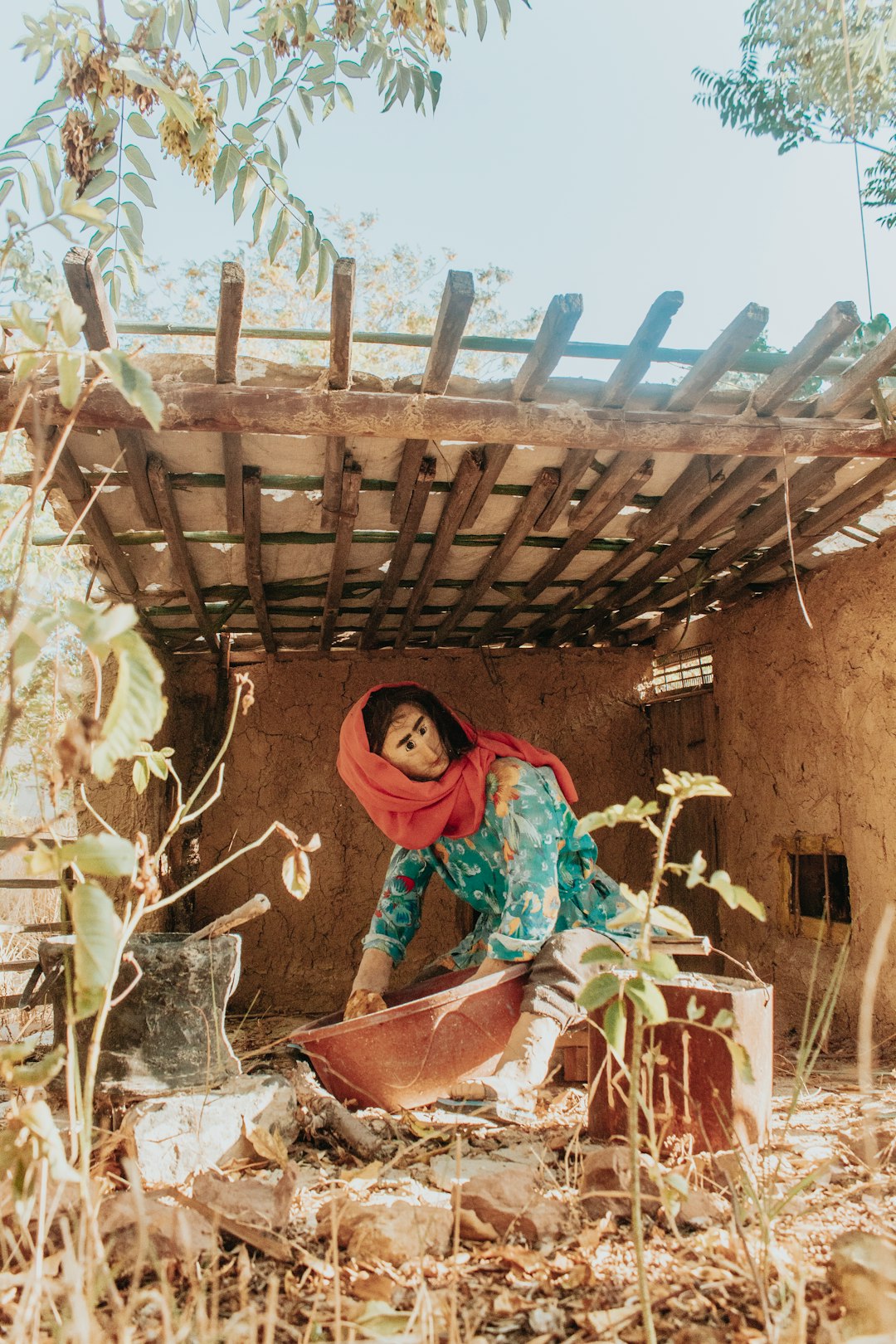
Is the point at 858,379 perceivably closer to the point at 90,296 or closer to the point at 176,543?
the point at 90,296

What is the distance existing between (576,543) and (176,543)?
1399 millimetres

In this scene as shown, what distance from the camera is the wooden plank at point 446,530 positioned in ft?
9.26

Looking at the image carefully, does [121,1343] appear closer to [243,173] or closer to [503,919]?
[503,919]

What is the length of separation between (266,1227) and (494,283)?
12.4 m

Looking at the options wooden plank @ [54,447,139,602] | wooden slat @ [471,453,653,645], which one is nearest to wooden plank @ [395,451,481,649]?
wooden slat @ [471,453,653,645]

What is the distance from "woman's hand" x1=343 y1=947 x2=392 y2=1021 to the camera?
3.06m

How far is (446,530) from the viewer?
10.5 feet

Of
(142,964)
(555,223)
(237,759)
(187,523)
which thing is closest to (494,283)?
(555,223)

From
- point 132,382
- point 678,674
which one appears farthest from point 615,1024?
point 678,674

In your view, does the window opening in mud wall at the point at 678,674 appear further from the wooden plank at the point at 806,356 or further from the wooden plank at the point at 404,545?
the wooden plank at the point at 806,356

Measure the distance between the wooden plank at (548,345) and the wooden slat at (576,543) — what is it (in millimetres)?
500

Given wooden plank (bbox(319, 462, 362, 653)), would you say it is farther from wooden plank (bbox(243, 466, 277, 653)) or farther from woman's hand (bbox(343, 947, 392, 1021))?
woman's hand (bbox(343, 947, 392, 1021))

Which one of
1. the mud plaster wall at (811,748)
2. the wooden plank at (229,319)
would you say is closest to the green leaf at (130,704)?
the wooden plank at (229,319)

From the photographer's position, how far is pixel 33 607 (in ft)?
3.75
